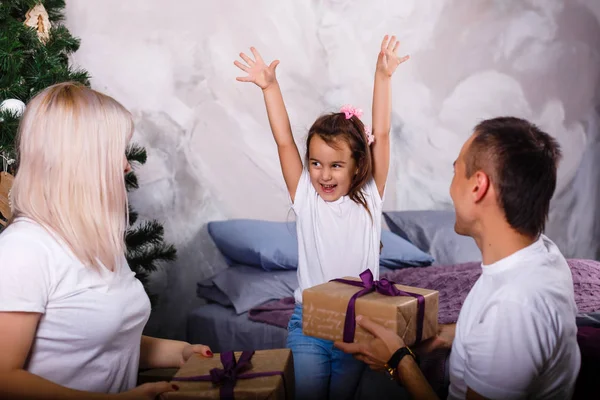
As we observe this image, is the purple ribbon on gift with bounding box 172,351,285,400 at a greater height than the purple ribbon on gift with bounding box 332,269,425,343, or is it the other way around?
the purple ribbon on gift with bounding box 332,269,425,343

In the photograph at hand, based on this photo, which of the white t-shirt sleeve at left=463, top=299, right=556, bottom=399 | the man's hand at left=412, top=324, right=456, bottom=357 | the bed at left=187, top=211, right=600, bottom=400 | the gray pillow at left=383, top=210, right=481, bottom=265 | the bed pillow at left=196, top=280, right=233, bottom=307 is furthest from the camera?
the gray pillow at left=383, top=210, right=481, bottom=265

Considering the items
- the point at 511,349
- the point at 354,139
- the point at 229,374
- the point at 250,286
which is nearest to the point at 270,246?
the point at 250,286

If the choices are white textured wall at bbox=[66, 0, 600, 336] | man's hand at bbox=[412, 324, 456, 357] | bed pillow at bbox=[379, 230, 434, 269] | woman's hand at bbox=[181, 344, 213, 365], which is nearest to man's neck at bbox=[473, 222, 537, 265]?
man's hand at bbox=[412, 324, 456, 357]

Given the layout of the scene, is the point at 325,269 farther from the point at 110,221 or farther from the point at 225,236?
the point at 225,236

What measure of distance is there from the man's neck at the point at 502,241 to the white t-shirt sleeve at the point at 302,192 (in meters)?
0.88

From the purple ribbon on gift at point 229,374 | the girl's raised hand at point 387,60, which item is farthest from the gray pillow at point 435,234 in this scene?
the purple ribbon on gift at point 229,374

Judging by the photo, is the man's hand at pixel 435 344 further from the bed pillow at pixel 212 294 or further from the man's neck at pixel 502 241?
the bed pillow at pixel 212 294

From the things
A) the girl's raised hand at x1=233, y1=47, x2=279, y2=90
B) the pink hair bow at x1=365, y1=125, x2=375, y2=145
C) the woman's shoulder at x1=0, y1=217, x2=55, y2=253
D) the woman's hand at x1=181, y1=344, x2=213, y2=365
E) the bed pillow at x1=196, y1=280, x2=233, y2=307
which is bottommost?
Result: the bed pillow at x1=196, y1=280, x2=233, y2=307

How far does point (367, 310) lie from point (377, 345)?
0.29 feet

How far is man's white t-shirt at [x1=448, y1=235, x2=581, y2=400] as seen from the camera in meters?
1.09

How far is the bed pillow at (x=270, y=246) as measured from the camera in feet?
9.79

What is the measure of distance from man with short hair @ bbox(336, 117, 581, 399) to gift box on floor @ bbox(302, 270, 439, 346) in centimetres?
14

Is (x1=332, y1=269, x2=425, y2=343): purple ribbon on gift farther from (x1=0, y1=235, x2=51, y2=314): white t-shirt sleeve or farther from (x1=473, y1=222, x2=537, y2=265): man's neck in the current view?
(x1=0, y1=235, x2=51, y2=314): white t-shirt sleeve

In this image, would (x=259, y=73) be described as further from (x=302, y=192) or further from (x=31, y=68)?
(x=31, y=68)
